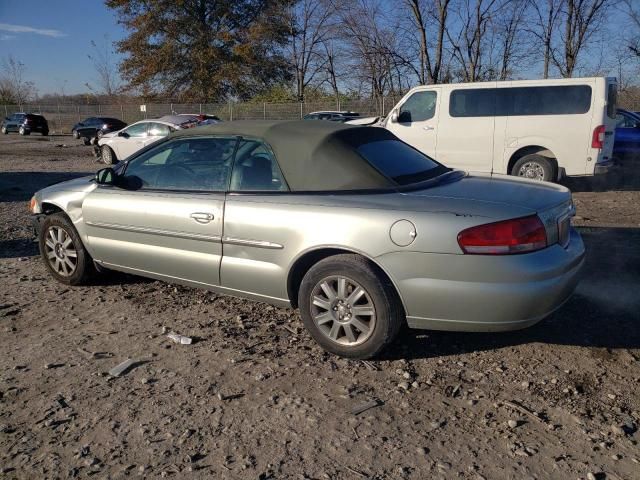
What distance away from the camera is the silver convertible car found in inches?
129

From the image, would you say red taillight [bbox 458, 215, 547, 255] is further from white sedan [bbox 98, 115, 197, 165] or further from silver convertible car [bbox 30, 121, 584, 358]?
white sedan [bbox 98, 115, 197, 165]

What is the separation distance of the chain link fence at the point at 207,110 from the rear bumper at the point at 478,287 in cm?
2169

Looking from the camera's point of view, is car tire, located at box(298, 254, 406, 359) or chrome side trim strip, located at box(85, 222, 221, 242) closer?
car tire, located at box(298, 254, 406, 359)

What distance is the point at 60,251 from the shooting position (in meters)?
5.15

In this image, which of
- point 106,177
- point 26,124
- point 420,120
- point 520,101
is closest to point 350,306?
point 106,177

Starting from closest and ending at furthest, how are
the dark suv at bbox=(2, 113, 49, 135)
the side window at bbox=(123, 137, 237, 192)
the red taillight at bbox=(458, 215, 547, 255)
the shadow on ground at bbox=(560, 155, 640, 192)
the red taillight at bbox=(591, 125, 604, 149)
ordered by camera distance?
the red taillight at bbox=(458, 215, 547, 255)
the side window at bbox=(123, 137, 237, 192)
the red taillight at bbox=(591, 125, 604, 149)
the shadow on ground at bbox=(560, 155, 640, 192)
the dark suv at bbox=(2, 113, 49, 135)

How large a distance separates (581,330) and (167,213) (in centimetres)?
316

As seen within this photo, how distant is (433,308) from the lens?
11.0ft

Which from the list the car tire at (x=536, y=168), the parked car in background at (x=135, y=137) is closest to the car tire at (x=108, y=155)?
the parked car in background at (x=135, y=137)

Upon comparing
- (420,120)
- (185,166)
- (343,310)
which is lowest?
(343,310)

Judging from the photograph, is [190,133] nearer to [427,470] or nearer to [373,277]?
[373,277]

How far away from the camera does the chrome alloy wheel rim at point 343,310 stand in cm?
352

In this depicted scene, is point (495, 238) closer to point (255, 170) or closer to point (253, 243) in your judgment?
point (253, 243)

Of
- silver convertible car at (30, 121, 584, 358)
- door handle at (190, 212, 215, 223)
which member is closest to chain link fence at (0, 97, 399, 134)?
silver convertible car at (30, 121, 584, 358)
